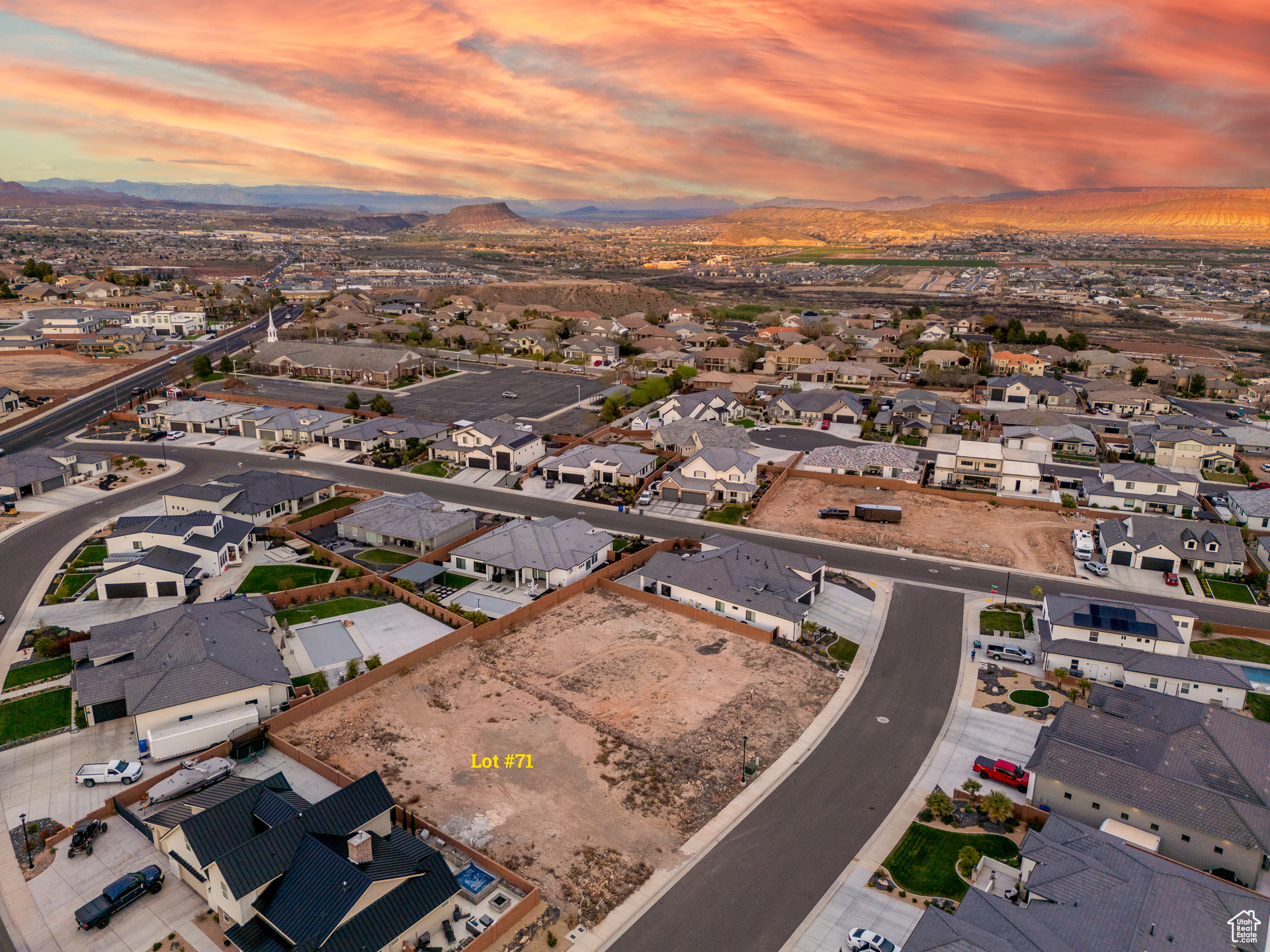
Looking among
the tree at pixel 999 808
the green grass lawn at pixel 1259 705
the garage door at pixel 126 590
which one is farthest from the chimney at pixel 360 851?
the green grass lawn at pixel 1259 705

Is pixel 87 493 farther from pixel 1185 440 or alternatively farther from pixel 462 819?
pixel 1185 440

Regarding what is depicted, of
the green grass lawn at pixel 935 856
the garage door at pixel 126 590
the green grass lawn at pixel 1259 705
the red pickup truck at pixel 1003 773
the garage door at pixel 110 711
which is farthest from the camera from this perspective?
the garage door at pixel 126 590

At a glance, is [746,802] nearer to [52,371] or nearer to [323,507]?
[323,507]

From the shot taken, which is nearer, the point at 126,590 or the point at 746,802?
the point at 746,802

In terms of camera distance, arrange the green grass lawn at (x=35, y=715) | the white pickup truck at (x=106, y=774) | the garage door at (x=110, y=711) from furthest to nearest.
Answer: the garage door at (x=110, y=711)
the green grass lawn at (x=35, y=715)
the white pickup truck at (x=106, y=774)

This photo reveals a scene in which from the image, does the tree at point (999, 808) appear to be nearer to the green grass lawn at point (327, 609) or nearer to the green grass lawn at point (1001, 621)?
the green grass lawn at point (1001, 621)

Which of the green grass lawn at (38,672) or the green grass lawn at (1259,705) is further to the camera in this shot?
the green grass lawn at (38,672)

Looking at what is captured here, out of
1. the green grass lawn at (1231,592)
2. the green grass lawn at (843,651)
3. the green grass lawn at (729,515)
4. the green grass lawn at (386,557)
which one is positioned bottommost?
the green grass lawn at (386,557)

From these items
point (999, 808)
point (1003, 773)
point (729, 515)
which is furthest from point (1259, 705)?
point (729, 515)
